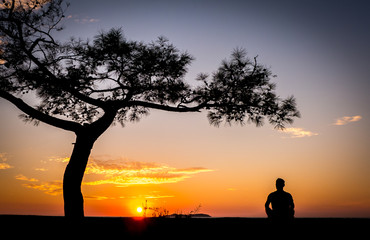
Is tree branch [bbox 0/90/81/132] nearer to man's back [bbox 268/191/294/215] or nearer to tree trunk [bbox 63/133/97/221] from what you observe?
tree trunk [bbox 63/133/97/221]

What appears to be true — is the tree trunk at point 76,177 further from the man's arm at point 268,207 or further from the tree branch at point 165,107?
the man's arm at point 268,207

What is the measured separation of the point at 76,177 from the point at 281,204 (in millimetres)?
7099

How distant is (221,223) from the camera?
9.40 metres

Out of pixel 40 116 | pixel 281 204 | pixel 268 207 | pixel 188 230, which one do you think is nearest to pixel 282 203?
pixel 281 204

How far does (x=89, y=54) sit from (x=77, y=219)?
559 cm

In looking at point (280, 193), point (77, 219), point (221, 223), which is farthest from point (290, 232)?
point (77, 219)

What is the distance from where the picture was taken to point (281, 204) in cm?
685

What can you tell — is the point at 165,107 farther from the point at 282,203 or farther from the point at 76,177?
the point at 282,203

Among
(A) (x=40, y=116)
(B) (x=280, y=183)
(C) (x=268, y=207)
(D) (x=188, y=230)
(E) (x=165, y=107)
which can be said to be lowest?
(D) (x=188, y=230)

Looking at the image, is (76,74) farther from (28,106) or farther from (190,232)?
(190,232)

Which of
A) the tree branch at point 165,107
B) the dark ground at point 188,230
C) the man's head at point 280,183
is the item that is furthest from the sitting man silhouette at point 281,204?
the tree branch at point 165,107

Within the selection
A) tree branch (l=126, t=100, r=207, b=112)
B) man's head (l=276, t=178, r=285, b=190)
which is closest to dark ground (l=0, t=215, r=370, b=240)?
man's head (l=276, t=178, r=285, b=190)

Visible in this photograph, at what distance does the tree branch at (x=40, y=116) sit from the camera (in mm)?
11828

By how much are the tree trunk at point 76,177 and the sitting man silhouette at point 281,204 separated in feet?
21.7
